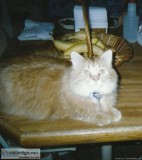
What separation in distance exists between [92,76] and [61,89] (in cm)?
24

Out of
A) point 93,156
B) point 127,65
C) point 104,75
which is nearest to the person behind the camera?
point 104,75

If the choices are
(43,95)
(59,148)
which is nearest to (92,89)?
(43,95)

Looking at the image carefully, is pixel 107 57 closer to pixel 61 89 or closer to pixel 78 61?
pixel 78 61

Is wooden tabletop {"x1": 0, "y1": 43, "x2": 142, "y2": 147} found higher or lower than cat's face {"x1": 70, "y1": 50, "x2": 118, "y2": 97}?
lower

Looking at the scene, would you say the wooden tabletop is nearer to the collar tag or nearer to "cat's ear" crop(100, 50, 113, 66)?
the collar tag

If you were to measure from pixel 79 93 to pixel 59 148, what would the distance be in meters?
0.85

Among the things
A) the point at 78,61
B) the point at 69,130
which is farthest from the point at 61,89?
the point at 69,130

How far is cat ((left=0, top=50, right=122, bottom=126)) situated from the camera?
1242mm

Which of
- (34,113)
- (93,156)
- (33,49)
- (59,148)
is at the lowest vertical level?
(93,156)

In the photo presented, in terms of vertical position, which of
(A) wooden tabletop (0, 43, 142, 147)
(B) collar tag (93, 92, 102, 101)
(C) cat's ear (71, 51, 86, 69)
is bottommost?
(A) wooden tabletop (0, 43, 142, 147)

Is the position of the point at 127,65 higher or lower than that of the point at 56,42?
lower

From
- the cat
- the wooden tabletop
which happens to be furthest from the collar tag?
the wooden tabletop

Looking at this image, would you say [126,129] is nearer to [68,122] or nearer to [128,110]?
[128,110]

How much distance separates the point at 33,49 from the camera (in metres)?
2.11
